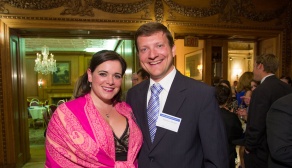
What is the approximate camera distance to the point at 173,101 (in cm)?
137

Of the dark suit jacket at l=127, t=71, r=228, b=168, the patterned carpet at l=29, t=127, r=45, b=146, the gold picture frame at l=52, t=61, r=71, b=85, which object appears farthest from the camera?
the gold picture frame at l=52, t=61, r=71, b=85

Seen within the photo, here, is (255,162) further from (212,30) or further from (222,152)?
(212,30)

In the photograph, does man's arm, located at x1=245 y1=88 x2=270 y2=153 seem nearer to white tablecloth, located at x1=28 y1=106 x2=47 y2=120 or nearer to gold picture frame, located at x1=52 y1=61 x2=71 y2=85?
white tablecloth, located at x1=28 y1=106 x2=47 y2=120

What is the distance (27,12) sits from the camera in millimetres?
3910

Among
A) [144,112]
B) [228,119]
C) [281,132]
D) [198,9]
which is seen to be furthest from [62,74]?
[281,132]

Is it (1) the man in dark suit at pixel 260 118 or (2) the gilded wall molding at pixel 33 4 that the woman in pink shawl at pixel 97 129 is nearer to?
(1) the man in dark suit at pixel 260 118

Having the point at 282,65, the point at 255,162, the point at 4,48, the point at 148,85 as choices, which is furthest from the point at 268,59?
the point at 4,48

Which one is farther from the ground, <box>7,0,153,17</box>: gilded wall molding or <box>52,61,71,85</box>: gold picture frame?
<box>7,0,153,17</box>: gilded wall molding

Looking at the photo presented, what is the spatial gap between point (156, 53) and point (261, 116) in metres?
1.56

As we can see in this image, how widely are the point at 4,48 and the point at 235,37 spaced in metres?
4.43

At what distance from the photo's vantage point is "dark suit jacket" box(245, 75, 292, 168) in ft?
7.87

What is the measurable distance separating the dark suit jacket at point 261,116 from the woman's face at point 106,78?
1.59m

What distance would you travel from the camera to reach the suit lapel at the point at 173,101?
134 centimetres


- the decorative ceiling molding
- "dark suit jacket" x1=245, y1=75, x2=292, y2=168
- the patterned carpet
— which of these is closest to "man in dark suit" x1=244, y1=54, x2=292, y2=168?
"dark suit jacket" x1=245, y1=75, x2=292, y2=168
